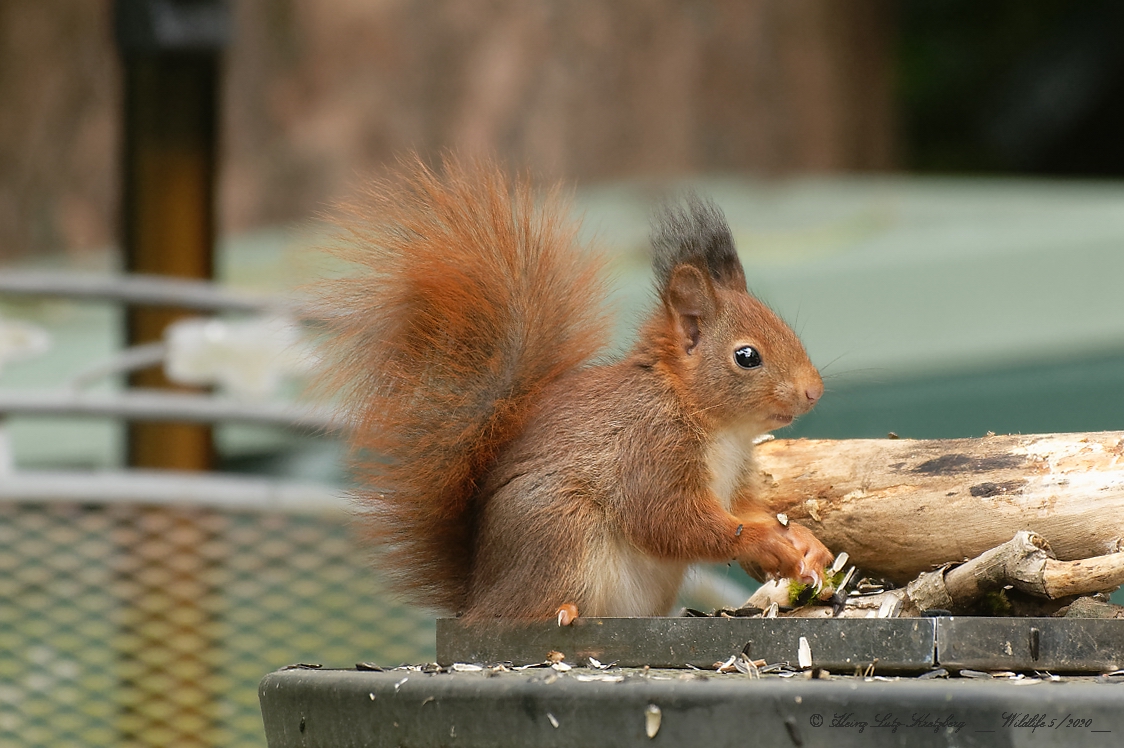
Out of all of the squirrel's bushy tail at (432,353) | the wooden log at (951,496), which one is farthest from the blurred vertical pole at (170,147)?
the wooden log at (951,496)

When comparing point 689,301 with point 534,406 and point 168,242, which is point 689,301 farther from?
point 168,242

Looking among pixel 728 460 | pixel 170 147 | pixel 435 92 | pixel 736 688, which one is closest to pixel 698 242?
pixel 728 460

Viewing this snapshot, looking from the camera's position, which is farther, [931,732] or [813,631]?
[813,631]

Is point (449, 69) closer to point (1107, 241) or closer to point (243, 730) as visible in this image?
point (1107, 241)

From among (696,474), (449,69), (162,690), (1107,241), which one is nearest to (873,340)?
(1107,241)

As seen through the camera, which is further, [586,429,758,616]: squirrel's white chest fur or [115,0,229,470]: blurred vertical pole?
[115,0,229,470]: blurred vertical pole

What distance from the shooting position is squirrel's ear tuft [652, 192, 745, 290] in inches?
40.8

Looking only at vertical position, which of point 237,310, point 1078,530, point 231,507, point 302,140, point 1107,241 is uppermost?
point 302,140

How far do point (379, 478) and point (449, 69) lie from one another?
233cm

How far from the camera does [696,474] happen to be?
979mm

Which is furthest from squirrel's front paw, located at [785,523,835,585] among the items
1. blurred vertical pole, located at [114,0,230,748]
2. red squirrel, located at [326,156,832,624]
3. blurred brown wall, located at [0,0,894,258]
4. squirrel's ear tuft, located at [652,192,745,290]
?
blurred brown wall, located at [0,0,894,258]

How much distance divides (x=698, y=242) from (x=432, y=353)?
0.23 metres

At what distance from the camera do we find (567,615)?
2.90 ft

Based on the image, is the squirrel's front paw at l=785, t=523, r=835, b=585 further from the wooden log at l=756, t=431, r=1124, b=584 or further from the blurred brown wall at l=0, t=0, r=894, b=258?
the blurred brown wall at l=0, t=0, r=894, b=258
